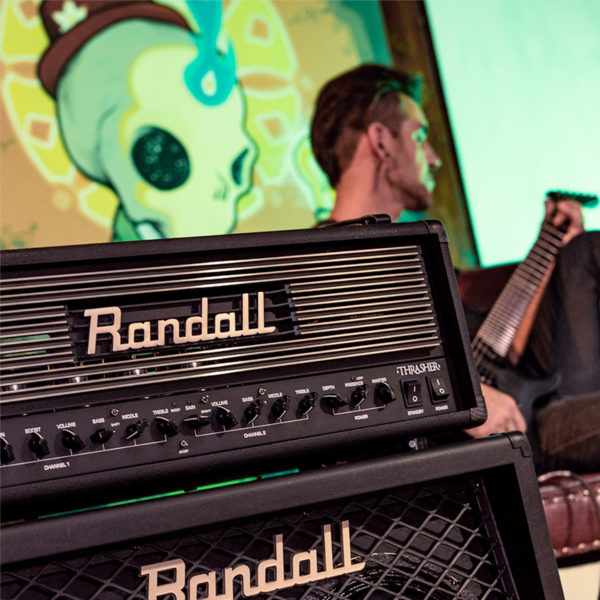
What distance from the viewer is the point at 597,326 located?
147cm

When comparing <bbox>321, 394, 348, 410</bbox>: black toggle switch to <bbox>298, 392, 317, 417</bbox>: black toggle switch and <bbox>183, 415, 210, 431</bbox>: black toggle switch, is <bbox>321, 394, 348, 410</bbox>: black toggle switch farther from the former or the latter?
<bbox>183, 415, 210, 431</bbox>: black toggle switch

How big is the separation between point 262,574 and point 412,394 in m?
0.22

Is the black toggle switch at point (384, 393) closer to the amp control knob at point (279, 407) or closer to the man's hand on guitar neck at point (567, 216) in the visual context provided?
the amp control knob at point (279, 407)

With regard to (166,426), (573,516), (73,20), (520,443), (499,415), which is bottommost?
(573,516)

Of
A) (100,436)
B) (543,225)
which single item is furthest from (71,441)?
(543,225)

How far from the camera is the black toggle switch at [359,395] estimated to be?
0.66 m

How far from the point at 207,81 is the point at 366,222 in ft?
4.47

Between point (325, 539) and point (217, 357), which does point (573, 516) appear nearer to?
point (325, 539)

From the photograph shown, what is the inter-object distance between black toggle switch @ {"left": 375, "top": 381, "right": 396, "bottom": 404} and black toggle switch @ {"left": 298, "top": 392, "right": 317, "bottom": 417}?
0.07 m

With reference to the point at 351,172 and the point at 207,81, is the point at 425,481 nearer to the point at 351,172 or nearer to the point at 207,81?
the point at 351,172

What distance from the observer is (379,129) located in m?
1.65

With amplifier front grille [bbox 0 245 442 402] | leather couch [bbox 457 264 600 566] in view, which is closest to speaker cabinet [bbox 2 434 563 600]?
Answer: amplifier front grille [bbox 0 245 442 402]

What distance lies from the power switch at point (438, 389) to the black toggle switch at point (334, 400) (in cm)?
10

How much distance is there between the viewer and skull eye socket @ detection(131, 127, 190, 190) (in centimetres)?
186
